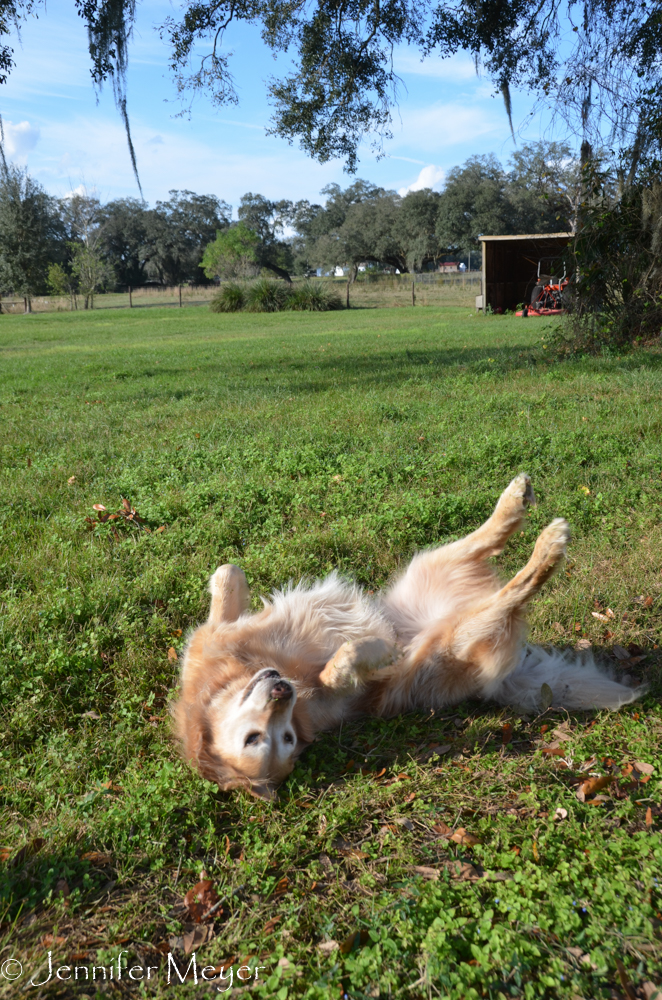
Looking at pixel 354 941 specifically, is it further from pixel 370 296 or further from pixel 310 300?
pixel 370 296

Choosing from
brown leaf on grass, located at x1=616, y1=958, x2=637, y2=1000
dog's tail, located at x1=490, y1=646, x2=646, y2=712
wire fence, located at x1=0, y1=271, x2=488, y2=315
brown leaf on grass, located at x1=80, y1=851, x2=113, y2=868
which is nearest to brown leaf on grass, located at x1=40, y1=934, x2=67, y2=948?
brown leaf on grass, located at x1=80, y1=851, x2=113, y2=868

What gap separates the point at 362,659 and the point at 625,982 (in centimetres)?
147

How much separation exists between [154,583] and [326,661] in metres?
1.32

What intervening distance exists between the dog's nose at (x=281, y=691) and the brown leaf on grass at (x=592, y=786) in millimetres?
1230

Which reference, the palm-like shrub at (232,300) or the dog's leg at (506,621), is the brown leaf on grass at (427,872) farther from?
the palm-like shrub at (232,300)

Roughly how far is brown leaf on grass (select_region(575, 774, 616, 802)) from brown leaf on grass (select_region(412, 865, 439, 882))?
27.2 inches

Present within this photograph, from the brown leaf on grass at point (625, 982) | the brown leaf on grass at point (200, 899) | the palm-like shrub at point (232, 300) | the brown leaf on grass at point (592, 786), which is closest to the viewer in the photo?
the brown leaf on grass at point (625, 982)

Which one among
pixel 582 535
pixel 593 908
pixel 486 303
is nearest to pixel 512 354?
pixel 582 535

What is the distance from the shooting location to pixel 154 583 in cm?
389

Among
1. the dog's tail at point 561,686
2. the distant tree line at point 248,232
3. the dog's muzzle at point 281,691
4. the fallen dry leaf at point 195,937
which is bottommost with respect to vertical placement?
the fallen dry leaf at point 195,937

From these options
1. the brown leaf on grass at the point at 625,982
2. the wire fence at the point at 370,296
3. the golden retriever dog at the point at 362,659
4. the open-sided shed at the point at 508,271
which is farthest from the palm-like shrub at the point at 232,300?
the brown leaf on grass at the point at 625,982

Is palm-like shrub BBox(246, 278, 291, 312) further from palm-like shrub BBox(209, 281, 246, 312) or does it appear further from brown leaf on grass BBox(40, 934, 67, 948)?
brown leaf on grass BBox(40, 934, 67, 948)

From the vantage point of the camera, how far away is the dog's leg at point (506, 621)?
2.99m

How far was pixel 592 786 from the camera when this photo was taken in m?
2.51
